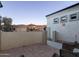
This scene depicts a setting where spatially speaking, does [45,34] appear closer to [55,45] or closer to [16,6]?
[55,45]

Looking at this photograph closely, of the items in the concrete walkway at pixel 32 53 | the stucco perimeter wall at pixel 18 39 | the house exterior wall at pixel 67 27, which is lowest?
the concrete walkway at pixel 32 53

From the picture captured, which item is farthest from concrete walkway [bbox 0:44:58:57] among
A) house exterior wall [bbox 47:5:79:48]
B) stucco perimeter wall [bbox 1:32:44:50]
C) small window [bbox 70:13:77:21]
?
small window [bbox 70:13:77:21]

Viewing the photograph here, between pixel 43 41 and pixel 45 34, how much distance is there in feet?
1.36

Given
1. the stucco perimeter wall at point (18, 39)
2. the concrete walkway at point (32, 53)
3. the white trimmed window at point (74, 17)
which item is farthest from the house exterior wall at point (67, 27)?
the stucco perimeter wall at point (18, 39)

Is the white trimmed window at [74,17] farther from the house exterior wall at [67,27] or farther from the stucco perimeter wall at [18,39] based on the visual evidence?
the stucco perimeter wall at [18,39]

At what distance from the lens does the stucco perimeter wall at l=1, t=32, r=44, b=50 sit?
6.68 metres

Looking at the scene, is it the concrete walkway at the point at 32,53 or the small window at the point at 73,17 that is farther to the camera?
the concrete walkway at the point at 32,53

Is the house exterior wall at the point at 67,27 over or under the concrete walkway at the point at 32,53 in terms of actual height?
over

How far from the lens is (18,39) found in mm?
6953

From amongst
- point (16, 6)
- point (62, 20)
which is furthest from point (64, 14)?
point (16, 6)

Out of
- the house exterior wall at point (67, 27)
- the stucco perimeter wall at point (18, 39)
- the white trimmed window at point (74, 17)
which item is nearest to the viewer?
the white trimmed window at point (74, 17)

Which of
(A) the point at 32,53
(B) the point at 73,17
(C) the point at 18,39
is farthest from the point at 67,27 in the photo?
(C) the point at 18,39

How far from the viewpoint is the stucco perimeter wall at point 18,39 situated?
6.68 meters

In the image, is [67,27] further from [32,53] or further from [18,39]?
[18,39]
